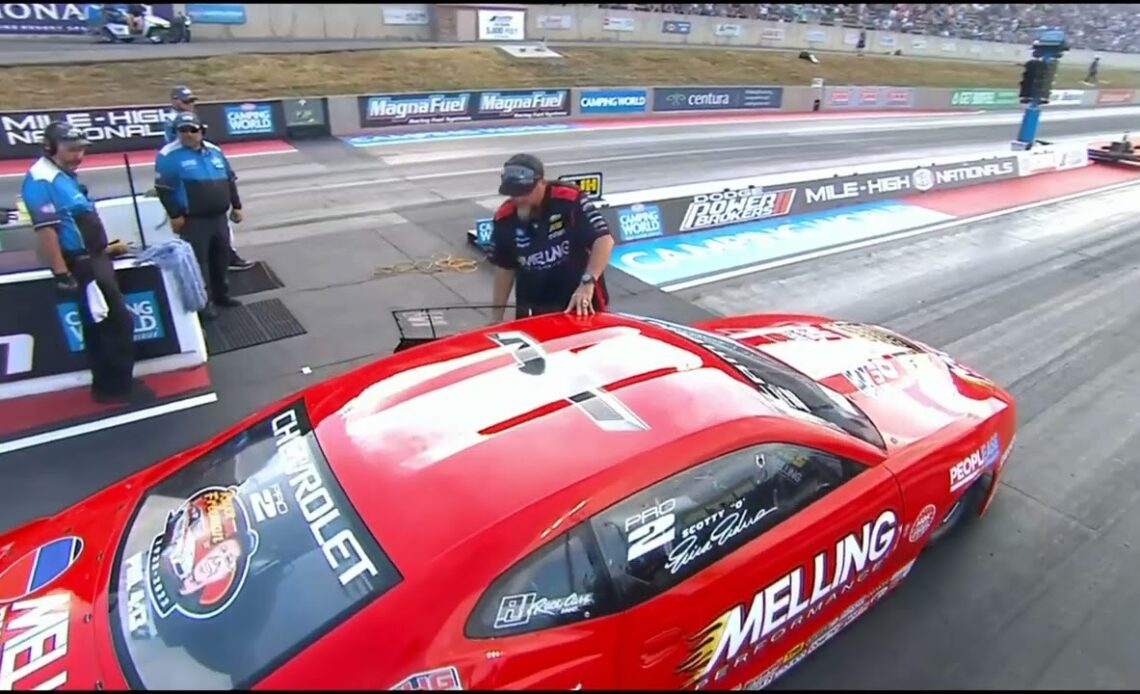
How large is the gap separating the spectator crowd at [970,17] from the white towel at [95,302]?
36076 millimetres

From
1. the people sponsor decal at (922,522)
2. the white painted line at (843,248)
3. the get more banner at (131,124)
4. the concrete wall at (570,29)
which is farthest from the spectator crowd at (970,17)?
the people sponsor decal at (922,522)

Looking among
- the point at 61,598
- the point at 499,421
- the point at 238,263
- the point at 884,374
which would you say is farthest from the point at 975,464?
the point at 238,263

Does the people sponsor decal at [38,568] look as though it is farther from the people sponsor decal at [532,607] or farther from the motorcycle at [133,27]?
the motorcycle at [133,27]

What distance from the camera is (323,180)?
44.7 ft

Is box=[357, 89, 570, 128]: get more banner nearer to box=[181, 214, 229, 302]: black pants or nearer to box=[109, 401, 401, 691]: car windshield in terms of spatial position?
box=[181, 214, 229, 302]: black pants

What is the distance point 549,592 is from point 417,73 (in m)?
24.9

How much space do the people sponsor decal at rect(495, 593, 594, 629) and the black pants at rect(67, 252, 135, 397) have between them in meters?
4.61

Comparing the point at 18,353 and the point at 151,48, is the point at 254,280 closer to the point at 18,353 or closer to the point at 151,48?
the point at 18,353

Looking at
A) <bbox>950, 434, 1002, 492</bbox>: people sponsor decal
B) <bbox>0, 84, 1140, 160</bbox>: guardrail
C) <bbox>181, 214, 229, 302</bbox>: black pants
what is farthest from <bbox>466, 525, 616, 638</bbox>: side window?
<bbox>0, 84, 1140, 160</bbox>: guardrail

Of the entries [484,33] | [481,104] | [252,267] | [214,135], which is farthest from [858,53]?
[252,267]

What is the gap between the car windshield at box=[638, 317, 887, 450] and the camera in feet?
10.6

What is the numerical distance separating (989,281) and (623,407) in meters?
8.16

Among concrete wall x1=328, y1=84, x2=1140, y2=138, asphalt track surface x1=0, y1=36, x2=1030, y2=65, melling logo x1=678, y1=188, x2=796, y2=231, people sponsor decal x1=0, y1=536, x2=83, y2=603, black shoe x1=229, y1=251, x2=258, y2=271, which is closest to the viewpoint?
people sponsor decal x1=0, y1=536, x2=83, y2=603

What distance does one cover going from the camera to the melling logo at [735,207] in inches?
427
